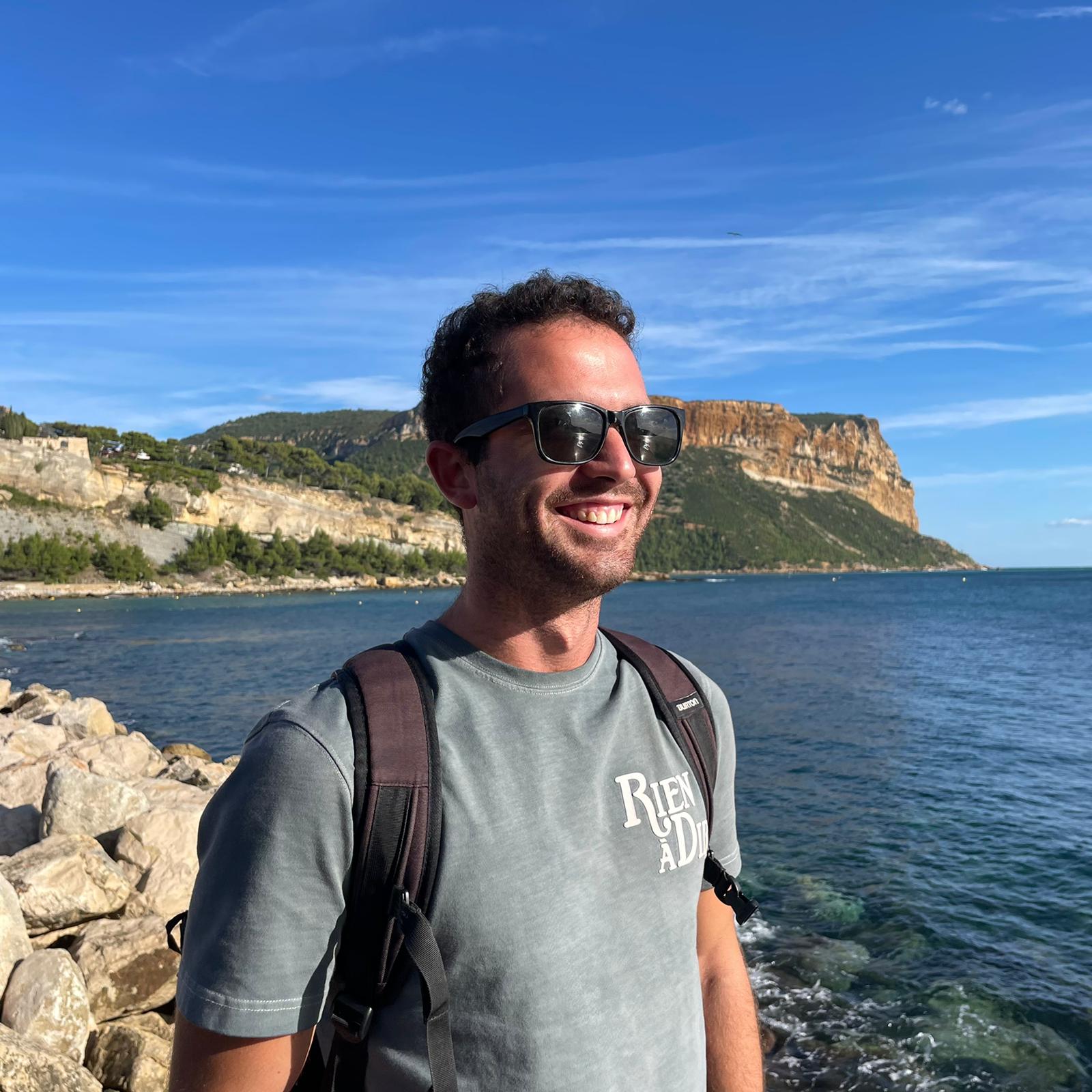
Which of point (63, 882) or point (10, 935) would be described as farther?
point (63, 882)

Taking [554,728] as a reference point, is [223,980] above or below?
below

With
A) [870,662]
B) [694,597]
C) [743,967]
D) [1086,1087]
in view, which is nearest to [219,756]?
[1086,1087]

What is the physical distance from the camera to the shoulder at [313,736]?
1418 millimetres

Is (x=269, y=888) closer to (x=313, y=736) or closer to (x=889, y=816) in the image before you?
(x=313, y=736)

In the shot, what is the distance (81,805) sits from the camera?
668cm

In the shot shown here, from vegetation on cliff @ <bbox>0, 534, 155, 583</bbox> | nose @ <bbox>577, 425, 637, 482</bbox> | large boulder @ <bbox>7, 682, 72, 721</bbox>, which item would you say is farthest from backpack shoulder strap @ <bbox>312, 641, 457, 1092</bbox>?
vegetation on cliff @ <bbox>0, 534, 155, 583</bbox>

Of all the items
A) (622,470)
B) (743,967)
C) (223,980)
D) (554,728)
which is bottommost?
(743,967)

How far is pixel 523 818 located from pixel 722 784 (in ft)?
2.15

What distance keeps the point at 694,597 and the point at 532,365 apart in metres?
85.4

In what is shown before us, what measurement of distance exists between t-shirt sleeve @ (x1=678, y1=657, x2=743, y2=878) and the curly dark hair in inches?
30.0

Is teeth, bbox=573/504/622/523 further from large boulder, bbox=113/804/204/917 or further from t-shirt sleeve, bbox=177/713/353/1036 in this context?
large boulder, bbox=113/804/204/917

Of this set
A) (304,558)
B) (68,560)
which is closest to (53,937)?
(68,560)

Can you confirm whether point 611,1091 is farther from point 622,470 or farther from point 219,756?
point 219,756

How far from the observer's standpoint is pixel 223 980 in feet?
4.63
